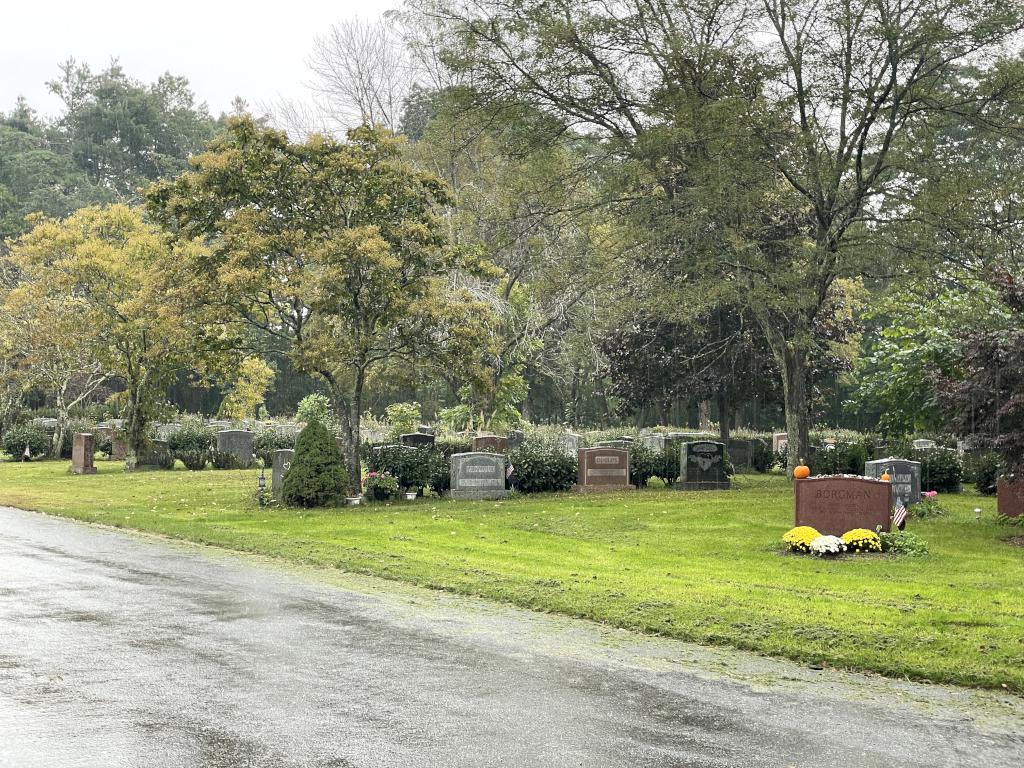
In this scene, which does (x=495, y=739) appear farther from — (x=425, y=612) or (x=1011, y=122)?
(x=1011, y=122)

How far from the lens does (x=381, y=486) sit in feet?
81.7

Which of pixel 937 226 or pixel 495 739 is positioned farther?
pixel 937 226

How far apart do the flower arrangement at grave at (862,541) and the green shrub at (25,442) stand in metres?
36.8

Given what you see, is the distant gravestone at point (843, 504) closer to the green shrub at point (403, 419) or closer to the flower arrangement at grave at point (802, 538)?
the flower arrangement at grave at point (802, 538)

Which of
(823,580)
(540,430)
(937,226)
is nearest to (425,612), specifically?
(823,580)

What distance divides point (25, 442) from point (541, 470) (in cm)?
2614

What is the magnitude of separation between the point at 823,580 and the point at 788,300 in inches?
483

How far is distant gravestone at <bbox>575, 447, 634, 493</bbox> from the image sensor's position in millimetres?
27266

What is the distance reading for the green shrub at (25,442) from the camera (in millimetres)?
43531

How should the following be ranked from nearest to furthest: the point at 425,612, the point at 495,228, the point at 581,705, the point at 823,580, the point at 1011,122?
the point at 581,705 → the point at 425,612 → the point at 823,580 → the point at 1011,122 → the point at 495,228

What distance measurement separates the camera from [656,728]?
22.9 feet

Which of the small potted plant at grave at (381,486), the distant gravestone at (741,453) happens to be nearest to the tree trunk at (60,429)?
the small potted plant at grave at (381,486)

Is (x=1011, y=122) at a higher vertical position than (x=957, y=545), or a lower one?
higher

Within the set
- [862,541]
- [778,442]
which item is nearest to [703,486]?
[778,442]
